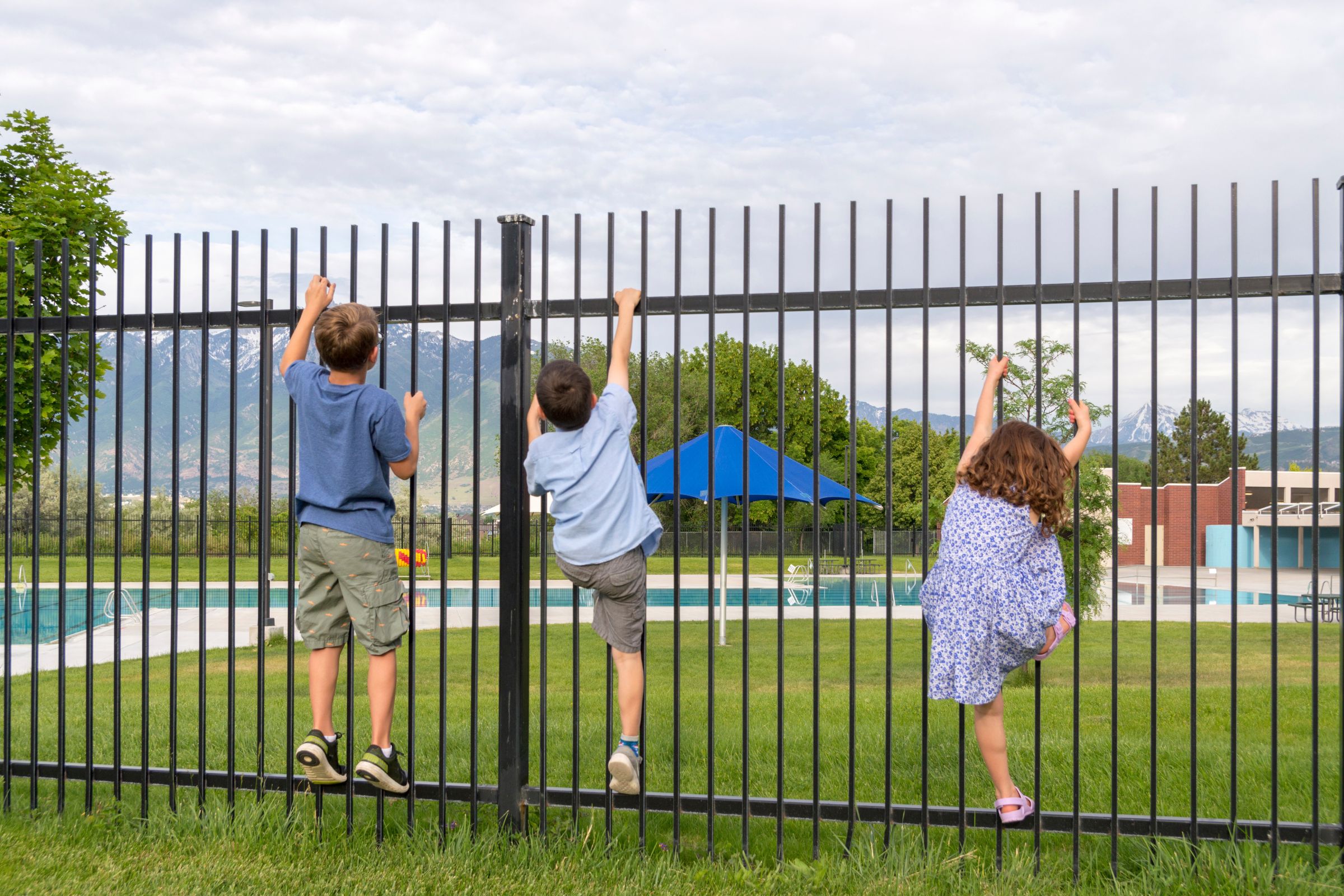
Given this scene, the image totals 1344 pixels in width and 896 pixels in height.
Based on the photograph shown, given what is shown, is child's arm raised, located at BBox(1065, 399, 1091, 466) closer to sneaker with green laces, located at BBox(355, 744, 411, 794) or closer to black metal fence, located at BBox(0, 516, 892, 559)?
sneaker with green laces, located at BBox(355, 744, 411, 794)

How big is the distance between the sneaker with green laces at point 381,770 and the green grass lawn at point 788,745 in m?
0.24

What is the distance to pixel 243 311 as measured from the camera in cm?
427

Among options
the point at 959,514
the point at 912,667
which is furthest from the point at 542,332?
the point at 912,667

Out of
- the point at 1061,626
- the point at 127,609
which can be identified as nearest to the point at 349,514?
the point at 1061,626

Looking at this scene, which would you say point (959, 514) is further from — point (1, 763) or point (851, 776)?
point (1, 763)

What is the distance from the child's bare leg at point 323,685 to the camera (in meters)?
3.85

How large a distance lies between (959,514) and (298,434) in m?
2.54

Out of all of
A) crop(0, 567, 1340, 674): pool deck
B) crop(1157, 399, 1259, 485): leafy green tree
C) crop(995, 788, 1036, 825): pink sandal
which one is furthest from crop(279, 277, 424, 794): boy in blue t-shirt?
crop(1157, 399, 1259, 485): leafy green tree

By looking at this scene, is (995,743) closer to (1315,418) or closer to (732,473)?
(1315,418)

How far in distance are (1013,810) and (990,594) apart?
2.69 feet

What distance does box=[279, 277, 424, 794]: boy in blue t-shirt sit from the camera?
12.3 ft

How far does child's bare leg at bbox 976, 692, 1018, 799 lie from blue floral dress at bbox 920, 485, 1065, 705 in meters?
0.08

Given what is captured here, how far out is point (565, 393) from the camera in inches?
140

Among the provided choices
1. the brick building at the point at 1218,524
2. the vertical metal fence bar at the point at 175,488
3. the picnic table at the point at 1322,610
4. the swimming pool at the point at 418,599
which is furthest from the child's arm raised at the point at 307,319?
the brick building at the point at 1218,524
